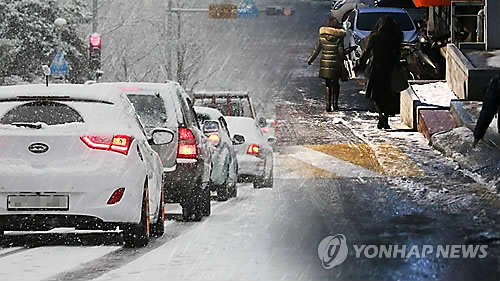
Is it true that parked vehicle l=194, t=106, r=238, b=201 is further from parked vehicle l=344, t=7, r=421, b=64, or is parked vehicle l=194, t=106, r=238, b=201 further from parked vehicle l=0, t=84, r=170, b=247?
parked vehicle l=344, t=7, r=421, b=64

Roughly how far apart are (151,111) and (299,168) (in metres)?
4.21

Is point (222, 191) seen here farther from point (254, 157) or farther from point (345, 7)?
point (345, 7)

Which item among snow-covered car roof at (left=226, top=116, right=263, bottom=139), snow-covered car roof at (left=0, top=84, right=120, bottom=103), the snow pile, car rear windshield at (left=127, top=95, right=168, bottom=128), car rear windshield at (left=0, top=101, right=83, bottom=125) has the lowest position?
snow-covered car roof at (left=226, top=116, right=263, bottom=139)

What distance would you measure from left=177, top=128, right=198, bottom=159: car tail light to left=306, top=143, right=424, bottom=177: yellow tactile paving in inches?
128

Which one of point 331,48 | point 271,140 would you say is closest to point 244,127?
point 271,140

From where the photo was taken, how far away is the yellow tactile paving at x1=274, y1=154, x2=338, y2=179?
16594 millimetres

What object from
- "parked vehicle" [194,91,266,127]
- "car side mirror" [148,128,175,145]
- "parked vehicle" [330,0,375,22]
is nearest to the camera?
"car side mirror" [148,128,175,145]

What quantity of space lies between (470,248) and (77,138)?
3273 mm

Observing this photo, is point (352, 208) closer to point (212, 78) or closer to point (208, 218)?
point (208, 218)

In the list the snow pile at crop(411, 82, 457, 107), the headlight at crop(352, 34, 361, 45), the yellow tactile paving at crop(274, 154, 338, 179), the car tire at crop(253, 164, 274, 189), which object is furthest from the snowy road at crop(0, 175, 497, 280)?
the headlight at crop(352, 34, 361, 45)

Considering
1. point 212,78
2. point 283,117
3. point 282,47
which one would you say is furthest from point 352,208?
point 212,78

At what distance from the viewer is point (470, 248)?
33.0 ft

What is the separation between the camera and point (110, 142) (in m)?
10.8

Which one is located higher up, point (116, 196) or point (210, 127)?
point (116, 196)
